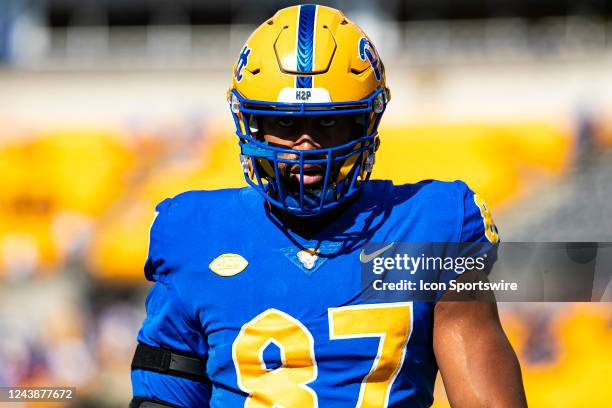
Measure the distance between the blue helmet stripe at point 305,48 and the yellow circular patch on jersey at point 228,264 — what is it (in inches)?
14.8

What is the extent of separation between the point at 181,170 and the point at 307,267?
165 inches

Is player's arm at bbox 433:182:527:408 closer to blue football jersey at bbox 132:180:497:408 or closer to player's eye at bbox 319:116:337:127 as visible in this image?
blue football jersey at bbox 132:180:497:408

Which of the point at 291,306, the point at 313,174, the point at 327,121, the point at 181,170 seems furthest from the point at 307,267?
the point at 181,170

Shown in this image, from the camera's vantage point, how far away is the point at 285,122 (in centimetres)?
200

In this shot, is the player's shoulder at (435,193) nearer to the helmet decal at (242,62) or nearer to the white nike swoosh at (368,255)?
the white nike swoosh at (368,255)

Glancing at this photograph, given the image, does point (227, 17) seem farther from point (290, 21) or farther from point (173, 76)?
point (290, 21)

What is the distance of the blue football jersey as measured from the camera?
1864mm

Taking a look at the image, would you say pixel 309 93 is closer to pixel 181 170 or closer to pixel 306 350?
pixel 306 350

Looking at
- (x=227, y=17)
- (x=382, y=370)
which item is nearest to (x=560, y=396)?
(x=382, y=370)

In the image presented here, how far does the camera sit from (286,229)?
6.60 ft

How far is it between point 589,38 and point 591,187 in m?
3.04

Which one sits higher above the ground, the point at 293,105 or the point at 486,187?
the point at 293,105

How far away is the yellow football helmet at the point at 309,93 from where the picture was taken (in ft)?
6.37

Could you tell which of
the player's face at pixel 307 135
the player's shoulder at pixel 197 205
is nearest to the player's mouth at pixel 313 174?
the player's face at pixel 307 135
